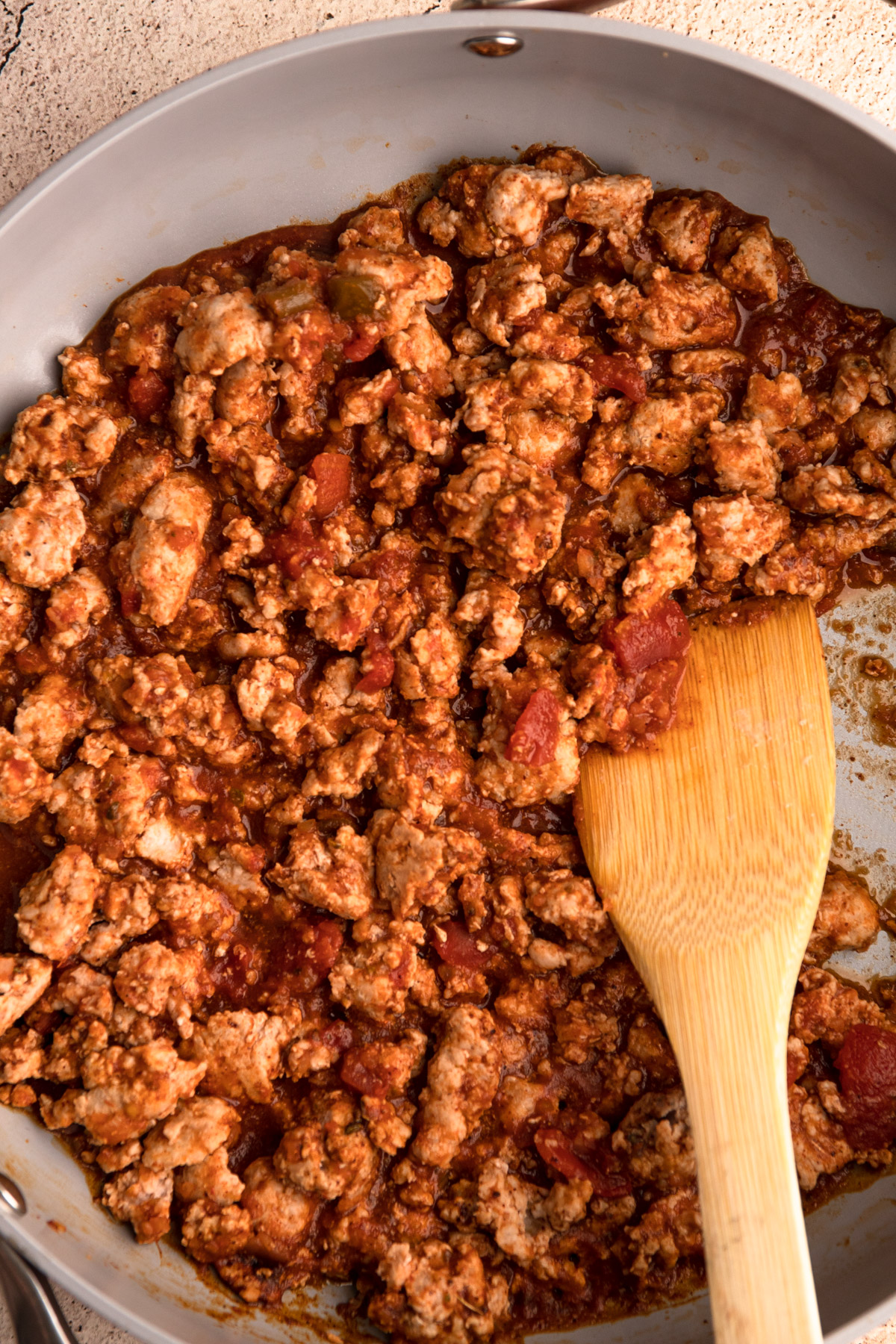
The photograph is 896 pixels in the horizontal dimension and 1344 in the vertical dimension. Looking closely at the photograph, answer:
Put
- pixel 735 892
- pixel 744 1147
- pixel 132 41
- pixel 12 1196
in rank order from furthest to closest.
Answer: pixel 132 41 → pixel 735 892 → pixel 12 1196 → pixel 744 1147

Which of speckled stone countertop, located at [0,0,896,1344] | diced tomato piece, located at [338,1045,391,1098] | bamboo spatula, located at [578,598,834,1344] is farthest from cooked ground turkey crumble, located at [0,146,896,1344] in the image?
speckled stone countertop, located at [0,0,896,1344]

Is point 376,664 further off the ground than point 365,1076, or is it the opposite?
point 376,664

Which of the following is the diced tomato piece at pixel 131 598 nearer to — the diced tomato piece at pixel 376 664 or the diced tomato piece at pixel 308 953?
the diced tomato piece at pixel 376 664

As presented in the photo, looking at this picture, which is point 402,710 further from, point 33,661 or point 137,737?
point 33,661

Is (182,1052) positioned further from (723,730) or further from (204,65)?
(204,65)

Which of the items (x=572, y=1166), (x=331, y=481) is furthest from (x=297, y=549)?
(x=572, y=1166)
